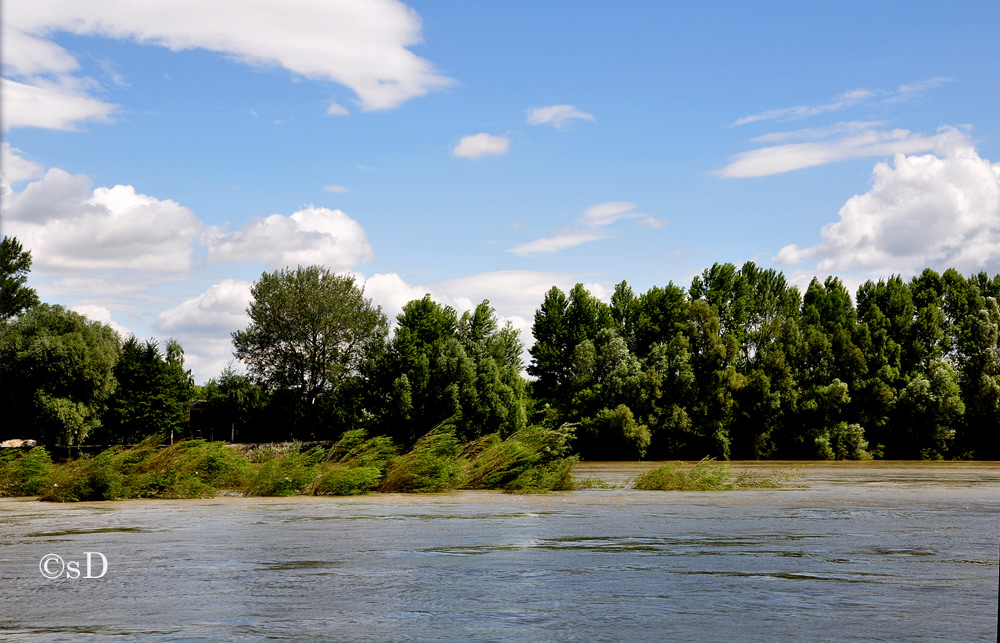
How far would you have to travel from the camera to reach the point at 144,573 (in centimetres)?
1270

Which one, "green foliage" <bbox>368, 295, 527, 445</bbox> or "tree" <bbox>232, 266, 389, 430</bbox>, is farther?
"tree" <bbox>232, 266, 389, 430</bbox>

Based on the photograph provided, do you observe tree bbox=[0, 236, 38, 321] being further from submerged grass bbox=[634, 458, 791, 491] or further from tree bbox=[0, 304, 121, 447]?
submerged grass bbox=[634, 458, 791, 491]

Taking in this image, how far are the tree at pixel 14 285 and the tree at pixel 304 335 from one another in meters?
18.1

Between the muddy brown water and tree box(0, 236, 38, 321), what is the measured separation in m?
56.3

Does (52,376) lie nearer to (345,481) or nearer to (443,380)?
(443,380)

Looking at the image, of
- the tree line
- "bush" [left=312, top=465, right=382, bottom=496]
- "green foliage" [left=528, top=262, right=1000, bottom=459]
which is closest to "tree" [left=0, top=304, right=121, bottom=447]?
the tree line

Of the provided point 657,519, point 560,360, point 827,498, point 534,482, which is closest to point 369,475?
point 534,482

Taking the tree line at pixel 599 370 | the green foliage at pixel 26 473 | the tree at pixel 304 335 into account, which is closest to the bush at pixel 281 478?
the green foliage at pixel 26 473

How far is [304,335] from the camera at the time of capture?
86.2 metres

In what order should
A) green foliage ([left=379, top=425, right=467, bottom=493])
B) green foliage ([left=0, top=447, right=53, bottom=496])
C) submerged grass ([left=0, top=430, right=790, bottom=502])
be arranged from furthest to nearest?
green foliage ([left=379, top=425, right=467, bottom=493])
green foliage ([left=0, top=447, right=53, bottom=496])
submerged grass ([left=0, top=430, right=790, bottom=502])

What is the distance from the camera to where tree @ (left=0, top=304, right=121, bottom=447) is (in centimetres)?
6450

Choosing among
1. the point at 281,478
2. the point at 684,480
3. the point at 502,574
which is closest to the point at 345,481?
the point at 281,478

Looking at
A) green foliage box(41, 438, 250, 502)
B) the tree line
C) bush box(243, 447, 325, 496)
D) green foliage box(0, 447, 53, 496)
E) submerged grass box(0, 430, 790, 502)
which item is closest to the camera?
green foliage box(41, 438, 250, 502)

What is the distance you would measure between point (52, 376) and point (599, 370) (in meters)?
Answer: 42.4
